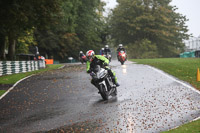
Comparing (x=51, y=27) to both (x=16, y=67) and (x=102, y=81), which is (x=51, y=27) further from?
(x=102, y=81)

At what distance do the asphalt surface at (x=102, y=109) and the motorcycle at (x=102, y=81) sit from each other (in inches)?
12.7

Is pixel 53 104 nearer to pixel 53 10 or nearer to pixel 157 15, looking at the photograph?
pixel 53 10

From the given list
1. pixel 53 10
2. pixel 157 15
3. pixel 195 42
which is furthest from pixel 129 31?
pixel 53 10

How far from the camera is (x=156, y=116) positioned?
8750mm

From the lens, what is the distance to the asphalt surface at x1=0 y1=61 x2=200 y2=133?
8.27 meters

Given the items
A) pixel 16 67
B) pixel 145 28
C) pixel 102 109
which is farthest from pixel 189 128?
pixel 145 28

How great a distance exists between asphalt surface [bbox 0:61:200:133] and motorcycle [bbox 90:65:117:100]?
1.06 feet

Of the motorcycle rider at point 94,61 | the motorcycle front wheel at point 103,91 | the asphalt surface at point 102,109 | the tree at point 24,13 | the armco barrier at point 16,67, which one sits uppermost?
the tree at point 24,13

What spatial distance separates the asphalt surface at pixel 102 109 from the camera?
827 cm

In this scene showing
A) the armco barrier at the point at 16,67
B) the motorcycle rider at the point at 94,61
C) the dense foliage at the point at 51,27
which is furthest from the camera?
the armco barrier at the point at 16,67

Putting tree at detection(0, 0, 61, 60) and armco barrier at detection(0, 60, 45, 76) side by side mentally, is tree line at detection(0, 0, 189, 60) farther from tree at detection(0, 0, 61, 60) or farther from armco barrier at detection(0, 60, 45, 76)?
tree at detection(0, 0, 61, 60)

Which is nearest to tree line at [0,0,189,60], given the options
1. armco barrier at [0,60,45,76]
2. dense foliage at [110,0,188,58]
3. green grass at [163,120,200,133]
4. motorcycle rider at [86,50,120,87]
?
dense foliage at [110,0,188,58]

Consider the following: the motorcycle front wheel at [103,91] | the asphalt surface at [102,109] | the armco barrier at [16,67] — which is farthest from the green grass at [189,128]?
the armco barrier at [16,67]

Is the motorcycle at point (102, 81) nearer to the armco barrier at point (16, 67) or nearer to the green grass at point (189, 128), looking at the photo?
the green grass at point (189, 128)
